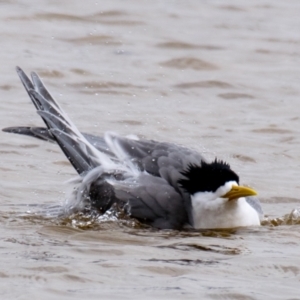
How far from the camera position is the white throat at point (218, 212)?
8320mm

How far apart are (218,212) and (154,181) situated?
53 cm

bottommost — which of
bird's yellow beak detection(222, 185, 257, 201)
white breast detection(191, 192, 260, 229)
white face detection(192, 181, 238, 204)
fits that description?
white breast detection(191, 192, 260, 229)

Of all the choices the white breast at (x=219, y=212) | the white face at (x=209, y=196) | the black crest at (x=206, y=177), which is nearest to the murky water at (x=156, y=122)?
the white breast at (x=219, y=212)

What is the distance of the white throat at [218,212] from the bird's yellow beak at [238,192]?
0.12 meters

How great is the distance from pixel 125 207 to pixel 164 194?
1.01 feet

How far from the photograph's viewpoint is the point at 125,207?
8359 mm

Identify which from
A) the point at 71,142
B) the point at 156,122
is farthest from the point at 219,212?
the point at 156,122

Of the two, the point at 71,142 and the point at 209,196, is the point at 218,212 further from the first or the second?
the point at 71,142

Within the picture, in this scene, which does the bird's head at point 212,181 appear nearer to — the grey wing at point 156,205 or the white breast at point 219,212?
the white breast at point 219,212

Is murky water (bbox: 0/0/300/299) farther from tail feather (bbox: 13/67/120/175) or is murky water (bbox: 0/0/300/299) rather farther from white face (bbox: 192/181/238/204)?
tail feather (bbox: 13/67/120/175)

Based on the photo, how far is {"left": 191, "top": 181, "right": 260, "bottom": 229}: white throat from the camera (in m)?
8.32

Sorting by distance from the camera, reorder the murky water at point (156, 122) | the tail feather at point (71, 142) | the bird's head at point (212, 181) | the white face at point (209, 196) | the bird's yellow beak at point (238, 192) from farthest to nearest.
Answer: the tail feather at point (71, 142) → the white face at point (209, 196) → the bird's head at point (212, 181) → the bird's yellow beak at point (238, 192) → the murky water at point (156, 122)

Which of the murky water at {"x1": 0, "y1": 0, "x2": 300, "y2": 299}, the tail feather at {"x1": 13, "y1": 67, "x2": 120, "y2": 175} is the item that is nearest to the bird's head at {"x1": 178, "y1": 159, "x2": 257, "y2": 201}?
the murky water at {"x1": 0, "y1": 0, "x2": 300, "y2": 299}

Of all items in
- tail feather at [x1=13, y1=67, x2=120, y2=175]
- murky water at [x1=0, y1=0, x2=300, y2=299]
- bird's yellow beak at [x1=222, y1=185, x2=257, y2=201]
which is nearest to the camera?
murky water at [x1=0, y1=0, x2=300, y2=299]
